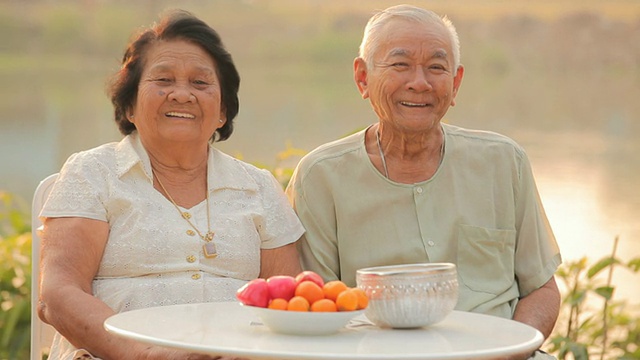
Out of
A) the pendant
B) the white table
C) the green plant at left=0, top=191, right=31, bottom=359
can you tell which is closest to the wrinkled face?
the pendant

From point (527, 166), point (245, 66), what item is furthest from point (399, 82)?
point (245, 66)

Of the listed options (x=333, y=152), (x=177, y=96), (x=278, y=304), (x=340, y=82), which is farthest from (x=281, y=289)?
(x=340, y=82)

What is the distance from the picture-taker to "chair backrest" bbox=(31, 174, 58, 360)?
309 centimetres

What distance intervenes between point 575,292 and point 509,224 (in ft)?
3.27

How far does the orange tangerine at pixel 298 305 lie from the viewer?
2229mm

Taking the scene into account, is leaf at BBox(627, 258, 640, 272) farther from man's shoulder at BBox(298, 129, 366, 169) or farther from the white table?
the white table

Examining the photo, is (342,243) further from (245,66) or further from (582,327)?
(245,66)

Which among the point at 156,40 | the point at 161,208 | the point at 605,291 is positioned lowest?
the point at 605,291

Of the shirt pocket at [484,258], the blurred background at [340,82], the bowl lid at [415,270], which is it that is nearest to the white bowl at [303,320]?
the bowl lid at [415,270]

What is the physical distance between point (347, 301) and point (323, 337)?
0.30ft

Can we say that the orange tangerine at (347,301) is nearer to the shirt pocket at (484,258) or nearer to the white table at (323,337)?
the white table at (323,337)

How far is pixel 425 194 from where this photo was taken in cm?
312

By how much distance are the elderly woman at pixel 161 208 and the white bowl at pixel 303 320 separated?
0.58 meters

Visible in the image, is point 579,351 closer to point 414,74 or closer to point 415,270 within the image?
point 414,74
